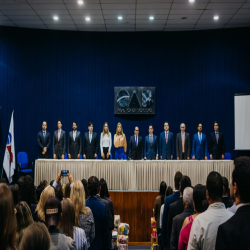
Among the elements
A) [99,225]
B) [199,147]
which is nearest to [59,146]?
[199,147]

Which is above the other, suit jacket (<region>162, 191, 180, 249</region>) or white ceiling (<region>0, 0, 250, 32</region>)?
white ceiling (<region>0, 0, 250, 32</region>)

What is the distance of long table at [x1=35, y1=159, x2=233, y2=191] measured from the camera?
30.8ft

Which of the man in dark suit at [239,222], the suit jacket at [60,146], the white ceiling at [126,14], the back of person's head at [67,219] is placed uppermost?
the white ceiling at [126,14]

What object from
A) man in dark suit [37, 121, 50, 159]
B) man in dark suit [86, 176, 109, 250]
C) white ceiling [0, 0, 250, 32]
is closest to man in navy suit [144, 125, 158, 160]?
man in dark suit [37, 121, 50, 159]

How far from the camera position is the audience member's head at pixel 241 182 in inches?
64.9

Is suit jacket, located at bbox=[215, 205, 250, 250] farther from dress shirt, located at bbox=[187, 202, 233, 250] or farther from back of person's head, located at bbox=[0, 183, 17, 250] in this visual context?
back of person's head, located at bbox=[0, 183, 17, 250]

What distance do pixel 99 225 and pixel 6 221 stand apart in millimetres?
2513

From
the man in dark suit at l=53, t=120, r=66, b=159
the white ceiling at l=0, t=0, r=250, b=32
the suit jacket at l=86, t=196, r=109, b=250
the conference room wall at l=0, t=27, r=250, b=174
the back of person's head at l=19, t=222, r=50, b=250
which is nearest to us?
the back of person's head at l=19, t=222, r=50, b=250

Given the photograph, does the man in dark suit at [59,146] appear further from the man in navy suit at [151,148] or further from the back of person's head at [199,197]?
the back of person's head at [199,197]

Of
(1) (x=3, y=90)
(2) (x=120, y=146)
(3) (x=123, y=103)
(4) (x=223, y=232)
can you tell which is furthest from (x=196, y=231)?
(1) (x=3, y=90)

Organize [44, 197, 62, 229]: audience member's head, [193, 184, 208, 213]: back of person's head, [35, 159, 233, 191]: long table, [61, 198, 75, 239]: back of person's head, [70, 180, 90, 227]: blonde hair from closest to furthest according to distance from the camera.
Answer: [44, 197, 62, 229]: audience member's head → [61, 198, 75, 239]: back of person's head → [193, 184, 208, 213]: back of person's head → [70, 180, 90, 227]: blonde hair → [35, 159, 233, 191]: long table

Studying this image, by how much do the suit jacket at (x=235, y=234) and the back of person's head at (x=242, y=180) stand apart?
0.09m

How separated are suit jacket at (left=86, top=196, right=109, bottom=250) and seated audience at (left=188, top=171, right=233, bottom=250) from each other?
5.74ft

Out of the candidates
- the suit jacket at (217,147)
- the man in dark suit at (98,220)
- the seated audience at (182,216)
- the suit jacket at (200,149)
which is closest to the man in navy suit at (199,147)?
the suit jacket at (200,149)
